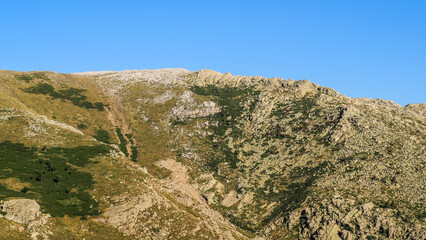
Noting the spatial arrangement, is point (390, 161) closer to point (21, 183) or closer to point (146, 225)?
point (146, 225)

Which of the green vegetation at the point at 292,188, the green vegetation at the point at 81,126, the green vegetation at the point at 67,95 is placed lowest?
the green vegetation at the point at 292,188

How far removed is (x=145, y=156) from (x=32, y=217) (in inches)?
1985

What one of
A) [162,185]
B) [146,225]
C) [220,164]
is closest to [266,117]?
[220,164]

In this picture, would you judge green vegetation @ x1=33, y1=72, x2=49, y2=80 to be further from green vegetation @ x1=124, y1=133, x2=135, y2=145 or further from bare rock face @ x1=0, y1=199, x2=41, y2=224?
bare rock face @ x1=0, y1=199, x2=41, y2=224

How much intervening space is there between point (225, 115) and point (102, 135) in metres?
46.4

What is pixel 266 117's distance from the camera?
122438mm

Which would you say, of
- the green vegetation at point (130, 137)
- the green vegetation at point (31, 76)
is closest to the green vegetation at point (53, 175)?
the green vegetation at point (130, 137)

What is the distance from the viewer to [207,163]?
103938 mm

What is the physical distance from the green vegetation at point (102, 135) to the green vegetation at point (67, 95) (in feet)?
59.5

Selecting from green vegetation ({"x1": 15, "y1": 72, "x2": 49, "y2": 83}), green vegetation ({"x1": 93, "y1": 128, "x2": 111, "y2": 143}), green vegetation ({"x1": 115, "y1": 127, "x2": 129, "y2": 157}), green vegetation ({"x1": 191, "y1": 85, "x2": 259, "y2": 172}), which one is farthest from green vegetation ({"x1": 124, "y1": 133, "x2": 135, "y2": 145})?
green vegetation ({"x1": 15, "y1": 72, "x2": 49, "y2": 83})

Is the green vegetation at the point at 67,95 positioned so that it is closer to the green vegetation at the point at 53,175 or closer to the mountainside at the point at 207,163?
the mountainside at the point at 207,163

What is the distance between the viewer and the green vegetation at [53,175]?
61.6m

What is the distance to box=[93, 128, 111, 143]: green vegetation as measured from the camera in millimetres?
108181

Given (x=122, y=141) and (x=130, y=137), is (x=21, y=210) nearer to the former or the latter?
(x=122, y=141)
